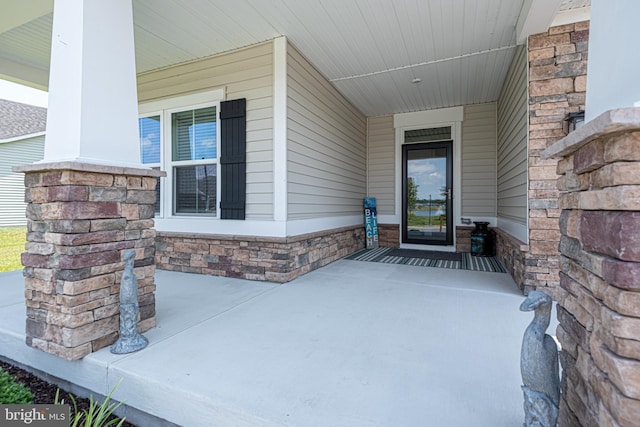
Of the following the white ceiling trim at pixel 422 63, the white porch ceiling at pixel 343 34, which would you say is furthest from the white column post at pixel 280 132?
the white ceiling trim at pixel 422 63

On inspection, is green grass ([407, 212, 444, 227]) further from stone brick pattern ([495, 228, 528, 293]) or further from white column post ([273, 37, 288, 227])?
white column post ([273, 37, 288, 227])

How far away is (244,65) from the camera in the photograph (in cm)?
395

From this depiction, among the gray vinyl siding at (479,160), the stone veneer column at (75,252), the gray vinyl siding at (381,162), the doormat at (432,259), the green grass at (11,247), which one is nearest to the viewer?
the stone veneer column at (75,252)

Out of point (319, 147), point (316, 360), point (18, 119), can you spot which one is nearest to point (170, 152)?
point (319, 147)

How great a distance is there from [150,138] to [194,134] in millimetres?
900

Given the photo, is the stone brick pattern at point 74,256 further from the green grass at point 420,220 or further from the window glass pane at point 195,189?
the green grass at point 420,220

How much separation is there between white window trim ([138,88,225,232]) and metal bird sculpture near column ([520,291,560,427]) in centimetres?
365

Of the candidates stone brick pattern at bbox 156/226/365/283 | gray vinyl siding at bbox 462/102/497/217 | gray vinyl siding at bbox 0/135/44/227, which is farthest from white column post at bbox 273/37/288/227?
gray vinyl siding at bbox 0/135/44/227

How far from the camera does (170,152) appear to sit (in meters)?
4.45

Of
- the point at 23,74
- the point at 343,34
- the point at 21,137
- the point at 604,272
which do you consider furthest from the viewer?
the point at 21,137

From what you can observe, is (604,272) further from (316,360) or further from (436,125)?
(436,125)

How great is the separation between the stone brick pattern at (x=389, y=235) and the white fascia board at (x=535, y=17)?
395 centimetres

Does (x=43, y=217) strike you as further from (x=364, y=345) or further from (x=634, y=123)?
(x=634, y=123)

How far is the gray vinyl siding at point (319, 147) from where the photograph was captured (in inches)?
154
